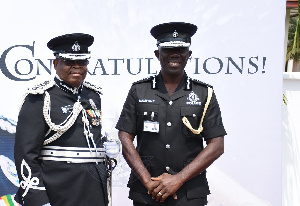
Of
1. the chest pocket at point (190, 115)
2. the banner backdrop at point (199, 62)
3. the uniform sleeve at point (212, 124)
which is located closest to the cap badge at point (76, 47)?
the chest pocket at point (190, 115)

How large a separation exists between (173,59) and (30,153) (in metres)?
0.97

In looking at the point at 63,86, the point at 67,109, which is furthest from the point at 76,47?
the point at 67,109

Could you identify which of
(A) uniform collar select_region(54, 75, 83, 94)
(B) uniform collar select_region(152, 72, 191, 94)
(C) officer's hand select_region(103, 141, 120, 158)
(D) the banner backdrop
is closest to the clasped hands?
(C) officer's hand select_region(103, 141, 120, 158)

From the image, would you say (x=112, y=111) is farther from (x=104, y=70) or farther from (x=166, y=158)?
(x=166, y=158)

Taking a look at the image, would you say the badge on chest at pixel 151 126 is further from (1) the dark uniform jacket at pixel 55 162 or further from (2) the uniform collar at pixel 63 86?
(2) the uniform collar at pixel 63 86

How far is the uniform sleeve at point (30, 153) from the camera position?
1.88 meters

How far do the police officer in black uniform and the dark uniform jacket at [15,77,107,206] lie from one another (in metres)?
0.23

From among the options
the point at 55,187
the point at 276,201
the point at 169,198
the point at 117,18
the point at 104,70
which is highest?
the point at 117,18

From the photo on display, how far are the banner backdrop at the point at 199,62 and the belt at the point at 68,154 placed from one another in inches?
52.4

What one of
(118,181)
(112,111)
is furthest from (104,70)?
(118,181)

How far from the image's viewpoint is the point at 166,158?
2.26 metres

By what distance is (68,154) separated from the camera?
203cm

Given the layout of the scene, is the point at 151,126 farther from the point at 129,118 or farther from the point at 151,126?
the point at 129,118

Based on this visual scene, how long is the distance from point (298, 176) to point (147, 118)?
2.37 metres
